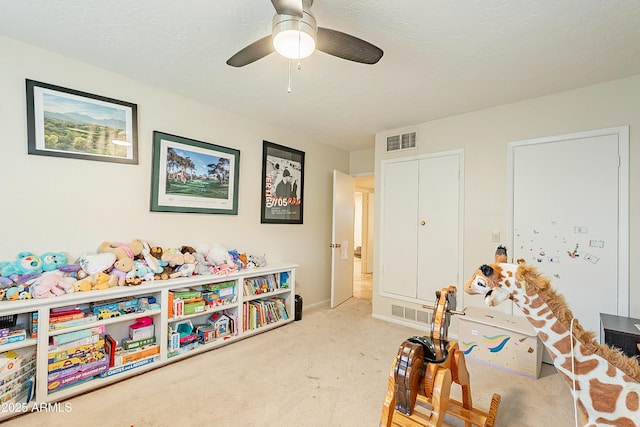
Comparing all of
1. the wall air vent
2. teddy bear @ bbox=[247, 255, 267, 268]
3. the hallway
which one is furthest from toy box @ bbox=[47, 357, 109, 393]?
the hallway

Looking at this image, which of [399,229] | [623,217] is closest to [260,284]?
[399,229]

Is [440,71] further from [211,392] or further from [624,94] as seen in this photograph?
[211,392]

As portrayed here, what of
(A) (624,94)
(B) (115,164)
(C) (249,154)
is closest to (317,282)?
(C) (249,154)

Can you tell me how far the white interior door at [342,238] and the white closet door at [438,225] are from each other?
1170 mm

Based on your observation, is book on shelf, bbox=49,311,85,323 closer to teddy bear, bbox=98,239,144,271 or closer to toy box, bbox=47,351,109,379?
toy box, bbox=47,351,109,379

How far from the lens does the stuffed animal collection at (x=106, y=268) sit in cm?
184

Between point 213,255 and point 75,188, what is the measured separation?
1.21 m

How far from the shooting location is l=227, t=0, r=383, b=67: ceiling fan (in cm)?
137

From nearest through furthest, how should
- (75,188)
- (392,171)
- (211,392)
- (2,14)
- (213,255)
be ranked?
1. (2,14)
2. (211,392)
3. (75,188)
4. (213,255)
5. (392,171)

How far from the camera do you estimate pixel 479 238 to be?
293 centimetres

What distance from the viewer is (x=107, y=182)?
2.31 metres

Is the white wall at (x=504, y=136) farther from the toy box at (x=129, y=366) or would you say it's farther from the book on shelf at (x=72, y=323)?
the book on shelf at (x=72, y=323)

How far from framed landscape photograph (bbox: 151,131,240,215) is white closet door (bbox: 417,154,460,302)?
87.9 inches

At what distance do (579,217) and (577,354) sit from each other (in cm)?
183
